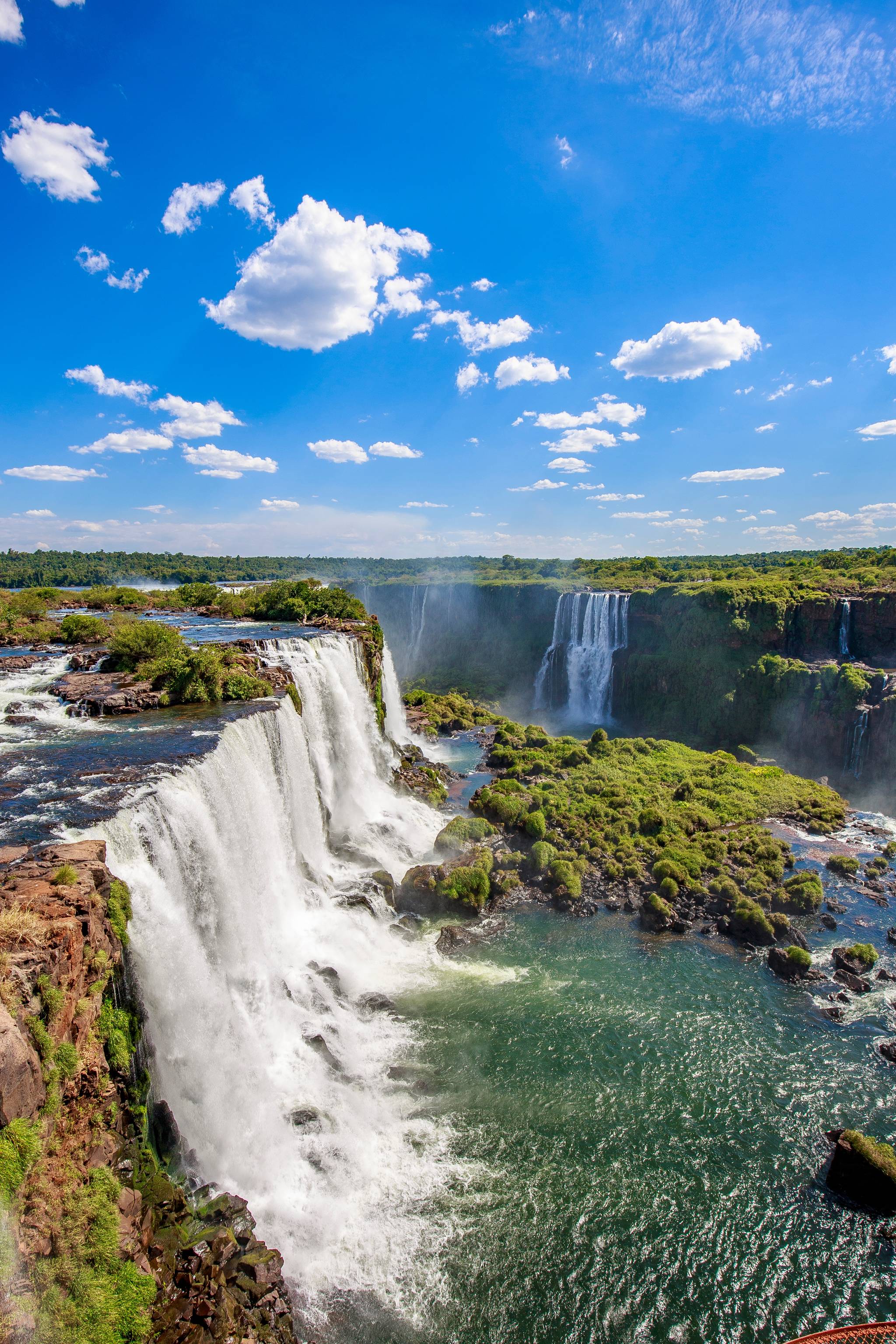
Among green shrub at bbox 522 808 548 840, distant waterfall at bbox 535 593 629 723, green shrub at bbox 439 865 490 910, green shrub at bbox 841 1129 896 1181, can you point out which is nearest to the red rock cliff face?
green shrub at bbox 841 1129 896 1181

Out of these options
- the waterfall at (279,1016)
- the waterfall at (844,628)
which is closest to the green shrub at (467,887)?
the waterfall at (279,1016)

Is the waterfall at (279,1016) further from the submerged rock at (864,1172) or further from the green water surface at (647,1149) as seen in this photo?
the submerged rock at (864,1172)

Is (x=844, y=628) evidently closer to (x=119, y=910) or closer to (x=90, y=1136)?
(x=119, y=910)

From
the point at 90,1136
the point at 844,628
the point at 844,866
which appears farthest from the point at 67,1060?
the point at 844,628

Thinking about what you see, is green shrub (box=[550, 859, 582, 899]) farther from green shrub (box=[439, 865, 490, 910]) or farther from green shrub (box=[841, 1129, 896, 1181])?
green shrub (box=[841, 1129, 896, 1181])

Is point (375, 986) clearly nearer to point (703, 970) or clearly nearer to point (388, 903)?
point (388, 903)

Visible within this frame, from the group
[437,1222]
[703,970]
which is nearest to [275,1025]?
[437,1222]
